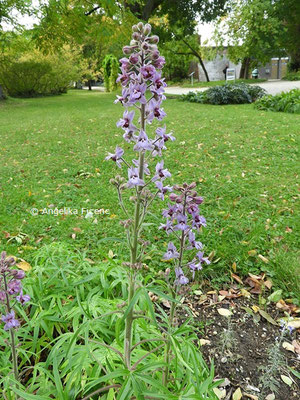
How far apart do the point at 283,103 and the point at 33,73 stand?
1783 cm

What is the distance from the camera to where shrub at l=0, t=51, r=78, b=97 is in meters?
21.0

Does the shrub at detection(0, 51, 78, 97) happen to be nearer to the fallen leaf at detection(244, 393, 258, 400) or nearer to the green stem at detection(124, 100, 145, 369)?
the green stem at detection(124, 100, 145, 369)

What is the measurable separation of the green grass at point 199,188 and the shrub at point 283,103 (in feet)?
4.47

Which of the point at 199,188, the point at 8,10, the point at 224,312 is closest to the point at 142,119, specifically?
the point at 224,312

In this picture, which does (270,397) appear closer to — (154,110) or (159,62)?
(154,110)

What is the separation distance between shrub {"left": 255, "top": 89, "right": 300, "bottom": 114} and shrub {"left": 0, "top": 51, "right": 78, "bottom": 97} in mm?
15288

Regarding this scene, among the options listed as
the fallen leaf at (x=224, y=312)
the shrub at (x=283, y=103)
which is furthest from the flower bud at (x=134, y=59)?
the shrub at (x=283, y=103)

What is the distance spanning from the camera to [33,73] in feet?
71.4

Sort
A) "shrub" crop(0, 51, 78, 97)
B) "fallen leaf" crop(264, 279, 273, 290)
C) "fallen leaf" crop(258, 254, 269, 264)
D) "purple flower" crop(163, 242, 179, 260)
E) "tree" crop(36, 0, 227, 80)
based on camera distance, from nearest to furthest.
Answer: "purple flower" crop(163, 242, 179, 260)
"fallen leaf" crop(264, 279, 273, 290)
"fallen leaf" crop(258, 254, 269, 264)
"tree" crop(36, 0, 227, 80)
"shrub" crop(0, 51, 78, 97)

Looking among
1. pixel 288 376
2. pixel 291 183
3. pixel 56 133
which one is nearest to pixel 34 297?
pixel 288 376

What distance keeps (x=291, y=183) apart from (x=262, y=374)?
10.8 ft

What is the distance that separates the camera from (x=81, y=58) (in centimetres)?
2769

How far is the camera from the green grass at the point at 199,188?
3236mm

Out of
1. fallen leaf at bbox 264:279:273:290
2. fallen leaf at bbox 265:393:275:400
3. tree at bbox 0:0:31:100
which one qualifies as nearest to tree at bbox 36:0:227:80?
tree at bbox 0:0:31:100
